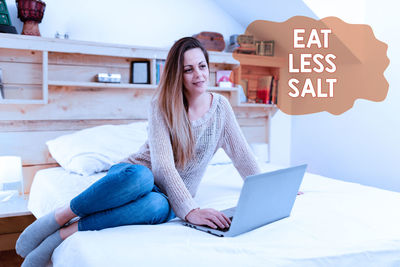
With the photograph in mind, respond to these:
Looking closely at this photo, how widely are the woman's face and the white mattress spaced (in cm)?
48

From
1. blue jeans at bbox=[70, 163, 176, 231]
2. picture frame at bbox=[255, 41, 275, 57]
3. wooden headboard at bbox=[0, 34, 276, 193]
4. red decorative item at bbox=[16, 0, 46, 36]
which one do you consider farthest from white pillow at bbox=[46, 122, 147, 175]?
picture frame at bbox=[255, 41, 275, 57]

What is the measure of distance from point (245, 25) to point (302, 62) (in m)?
0.60

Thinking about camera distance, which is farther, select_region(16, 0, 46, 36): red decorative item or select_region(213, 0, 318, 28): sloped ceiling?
select_region(213, 0, 318, 28): sloped ceiling

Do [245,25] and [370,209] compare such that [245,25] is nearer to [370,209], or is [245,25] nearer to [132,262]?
[370,209]

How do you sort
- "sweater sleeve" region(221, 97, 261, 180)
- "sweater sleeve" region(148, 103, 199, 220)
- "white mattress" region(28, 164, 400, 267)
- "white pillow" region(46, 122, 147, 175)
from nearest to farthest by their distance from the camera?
"white mattress" region(28, 164, 400, 267), "sweater sleeve" region(148, 103, 199, 220), "sweater sleeve" region(221, 97, 261, 180), "white pillow" region(46, 122, 147, 175)

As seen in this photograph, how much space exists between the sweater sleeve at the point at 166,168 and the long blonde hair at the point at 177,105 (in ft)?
0.11

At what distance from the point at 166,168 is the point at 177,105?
0.86 feet

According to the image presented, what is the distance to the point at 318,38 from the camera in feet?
9.64

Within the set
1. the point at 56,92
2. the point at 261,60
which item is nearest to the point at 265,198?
the point at 56,92

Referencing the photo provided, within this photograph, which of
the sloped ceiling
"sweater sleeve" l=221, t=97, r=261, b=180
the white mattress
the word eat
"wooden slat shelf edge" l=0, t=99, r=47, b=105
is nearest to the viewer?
the white mattress

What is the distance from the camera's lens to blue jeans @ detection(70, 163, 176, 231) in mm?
1072

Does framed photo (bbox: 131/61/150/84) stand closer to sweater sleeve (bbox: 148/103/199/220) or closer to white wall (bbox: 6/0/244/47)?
white wall (bbox: 6/0/244/47)

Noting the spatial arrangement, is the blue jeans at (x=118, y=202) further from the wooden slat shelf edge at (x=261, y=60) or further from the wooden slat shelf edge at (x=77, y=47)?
the wooden slat shelf edge at (x=261, y=60)

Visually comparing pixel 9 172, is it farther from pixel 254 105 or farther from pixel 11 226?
pixel 254 105
